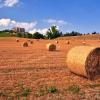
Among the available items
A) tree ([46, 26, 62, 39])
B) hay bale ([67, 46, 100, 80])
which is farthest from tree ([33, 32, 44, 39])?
hay bale ([67, 46, 100, 80])

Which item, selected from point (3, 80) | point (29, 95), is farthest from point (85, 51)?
point (29, 95)

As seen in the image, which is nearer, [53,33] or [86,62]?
[86,62]

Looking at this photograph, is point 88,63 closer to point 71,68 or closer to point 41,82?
point 71,68

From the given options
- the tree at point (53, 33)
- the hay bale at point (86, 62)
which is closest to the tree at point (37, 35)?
the tree at point (53, 33)

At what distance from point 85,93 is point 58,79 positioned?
2522mm

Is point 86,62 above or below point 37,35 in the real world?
below

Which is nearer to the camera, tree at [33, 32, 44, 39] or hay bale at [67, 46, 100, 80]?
hay bale at [67, 46, 100, 80]

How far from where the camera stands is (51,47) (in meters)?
31.3

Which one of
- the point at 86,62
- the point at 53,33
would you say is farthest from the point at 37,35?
the point at 86,62

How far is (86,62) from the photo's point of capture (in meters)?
12.5

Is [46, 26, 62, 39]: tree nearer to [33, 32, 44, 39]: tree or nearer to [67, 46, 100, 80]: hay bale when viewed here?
[33, 32, 44, 39]: tree

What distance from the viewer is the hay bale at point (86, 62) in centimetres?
1248

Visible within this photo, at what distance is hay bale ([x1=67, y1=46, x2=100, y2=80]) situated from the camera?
492 inches

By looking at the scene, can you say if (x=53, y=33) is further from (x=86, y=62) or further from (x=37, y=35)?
(x=86, y=62)
